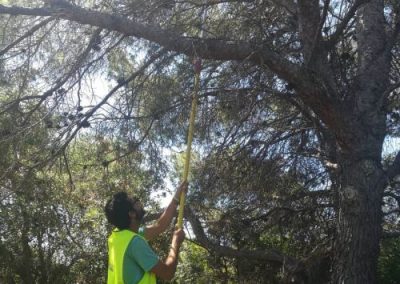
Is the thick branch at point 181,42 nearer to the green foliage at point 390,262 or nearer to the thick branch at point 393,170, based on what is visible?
the thick branch at point 393,170

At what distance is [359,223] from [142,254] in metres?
2.73

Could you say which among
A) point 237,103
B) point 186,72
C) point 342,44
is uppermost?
point 342,44

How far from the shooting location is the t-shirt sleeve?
356 cm

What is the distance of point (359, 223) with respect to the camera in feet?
18.3

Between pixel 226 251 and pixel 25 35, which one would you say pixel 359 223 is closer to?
pixel 226 251

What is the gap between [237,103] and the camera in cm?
612

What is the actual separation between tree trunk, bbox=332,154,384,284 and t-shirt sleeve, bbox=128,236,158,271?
101 inches

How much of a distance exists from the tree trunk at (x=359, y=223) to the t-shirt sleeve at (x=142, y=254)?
257 cm

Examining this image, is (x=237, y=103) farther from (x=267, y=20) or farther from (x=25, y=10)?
(x=25, y=10)

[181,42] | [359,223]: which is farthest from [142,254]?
[359,223]

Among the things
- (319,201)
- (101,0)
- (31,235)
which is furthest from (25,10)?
(31,235)

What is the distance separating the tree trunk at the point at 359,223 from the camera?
548cm

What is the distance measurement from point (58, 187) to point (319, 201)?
4.64 meters

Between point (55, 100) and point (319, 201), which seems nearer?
point (55, 100)
